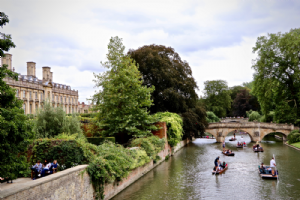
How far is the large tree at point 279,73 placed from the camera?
33250 millimetres

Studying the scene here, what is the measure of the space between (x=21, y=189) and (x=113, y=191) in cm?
575

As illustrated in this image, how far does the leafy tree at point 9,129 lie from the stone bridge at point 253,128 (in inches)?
1449

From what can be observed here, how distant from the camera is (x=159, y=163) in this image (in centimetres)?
2161

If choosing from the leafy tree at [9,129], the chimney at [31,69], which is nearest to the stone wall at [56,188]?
the leafy tree at [9,129]

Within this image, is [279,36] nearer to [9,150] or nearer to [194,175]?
[194,175]

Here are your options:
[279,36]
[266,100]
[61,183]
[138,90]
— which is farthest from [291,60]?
[61,183]

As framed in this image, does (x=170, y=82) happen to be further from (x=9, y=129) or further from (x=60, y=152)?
(x=9, y=129)

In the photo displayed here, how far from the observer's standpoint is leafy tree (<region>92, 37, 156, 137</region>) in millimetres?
21078

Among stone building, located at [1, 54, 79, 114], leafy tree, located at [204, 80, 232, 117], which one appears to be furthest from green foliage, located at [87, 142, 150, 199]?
leafy tree, located at [204, 80, 232, 117]

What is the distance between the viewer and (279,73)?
3509cm

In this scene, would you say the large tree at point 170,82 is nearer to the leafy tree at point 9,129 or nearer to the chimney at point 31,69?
the leafy tree at point 9,129

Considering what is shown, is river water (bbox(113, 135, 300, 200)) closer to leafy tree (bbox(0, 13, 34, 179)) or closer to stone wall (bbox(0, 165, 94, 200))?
stone wall (bbox(0, 165, 94, 200))

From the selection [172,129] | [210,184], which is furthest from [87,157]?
[172,129]

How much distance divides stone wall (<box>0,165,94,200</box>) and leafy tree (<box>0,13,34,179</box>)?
1.53 ft
